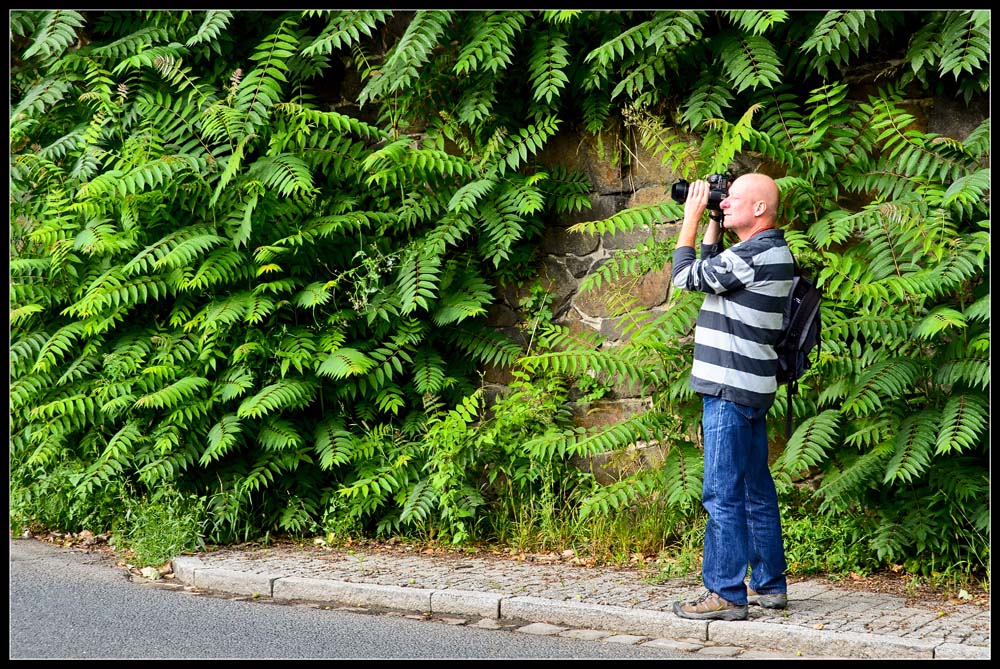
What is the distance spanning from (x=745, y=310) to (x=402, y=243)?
3.65 metres

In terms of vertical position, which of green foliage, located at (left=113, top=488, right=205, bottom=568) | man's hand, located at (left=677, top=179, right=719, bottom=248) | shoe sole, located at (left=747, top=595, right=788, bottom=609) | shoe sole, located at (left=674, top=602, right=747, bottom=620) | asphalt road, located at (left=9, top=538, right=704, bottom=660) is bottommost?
asphalt road, located at (left=9, top=538, right=704, bottom=660)

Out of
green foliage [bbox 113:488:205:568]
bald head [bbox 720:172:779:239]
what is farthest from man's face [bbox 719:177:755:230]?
green foliage [bbox 113:488:205:568]

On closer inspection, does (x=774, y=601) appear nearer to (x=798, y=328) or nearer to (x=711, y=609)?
(x=711, y=609)

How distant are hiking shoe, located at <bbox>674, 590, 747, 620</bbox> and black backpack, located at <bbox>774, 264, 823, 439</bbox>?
1.25 m

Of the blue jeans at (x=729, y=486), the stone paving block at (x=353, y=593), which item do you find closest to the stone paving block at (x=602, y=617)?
the blue jeans at (x=729, y=486)

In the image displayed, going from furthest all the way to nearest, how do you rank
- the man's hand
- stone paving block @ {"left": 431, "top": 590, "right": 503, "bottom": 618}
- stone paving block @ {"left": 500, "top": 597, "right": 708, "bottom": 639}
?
1. stone paving block @ {"left": 431, "top": 590, "right": 503, "bottom": 618}
2. the man's hand
3. stone paving block @ {"left": 500, "top": 597, "right": 708, "bottom": 639}

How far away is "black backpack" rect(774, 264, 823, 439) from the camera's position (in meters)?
5.76

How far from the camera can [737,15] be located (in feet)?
23.5

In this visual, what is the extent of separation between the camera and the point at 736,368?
5648 mm

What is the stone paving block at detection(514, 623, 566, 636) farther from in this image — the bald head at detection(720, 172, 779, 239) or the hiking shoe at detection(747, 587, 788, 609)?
the bald head at detection(720, 172, 779, 239)

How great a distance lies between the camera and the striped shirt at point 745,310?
18.4 feet

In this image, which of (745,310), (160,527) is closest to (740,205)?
(745,310)

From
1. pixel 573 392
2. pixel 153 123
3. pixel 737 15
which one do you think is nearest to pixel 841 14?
pixel 737 15

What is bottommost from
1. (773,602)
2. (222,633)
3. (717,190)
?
(222,633)
